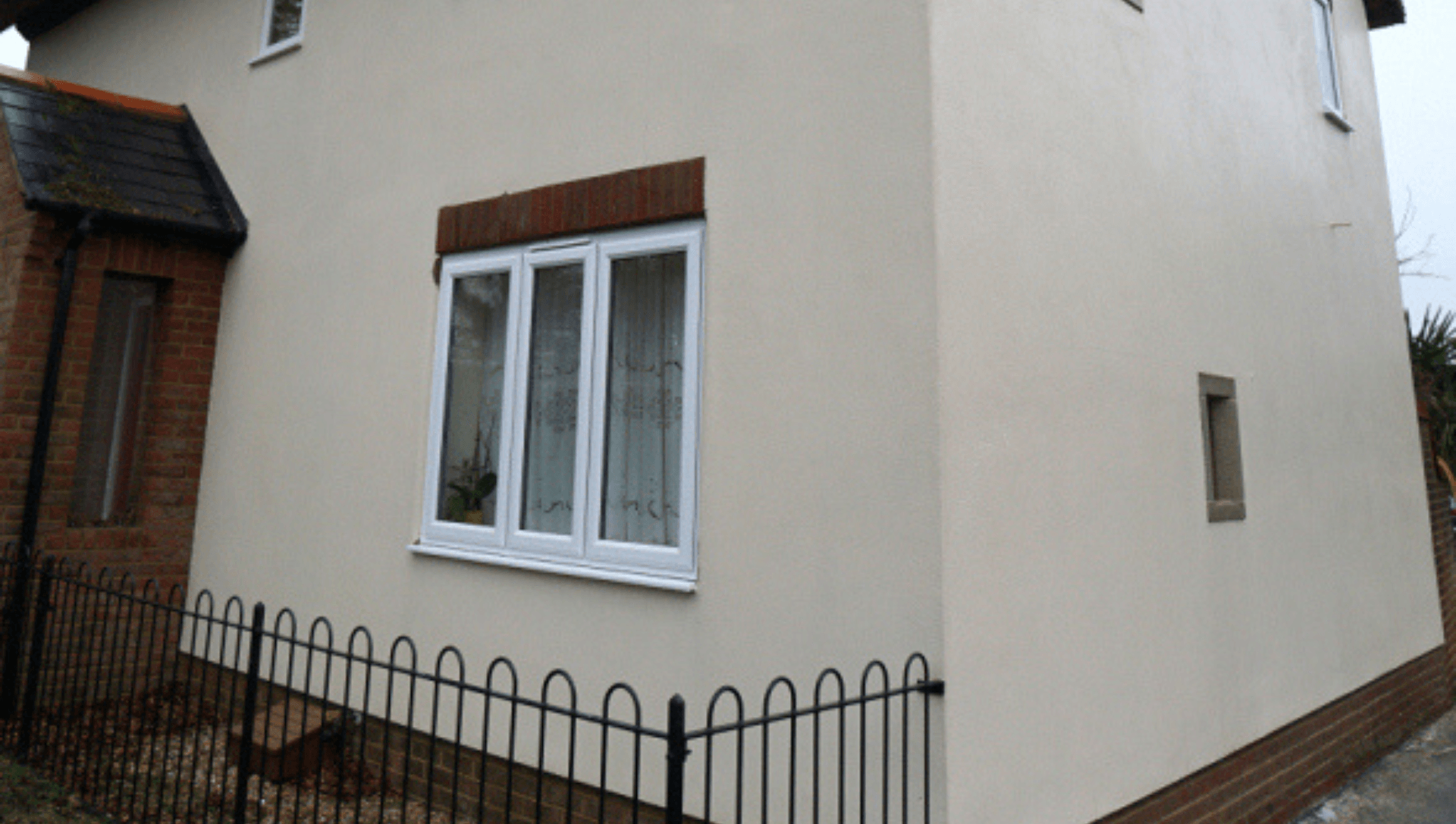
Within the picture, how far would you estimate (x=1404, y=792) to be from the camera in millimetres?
5898

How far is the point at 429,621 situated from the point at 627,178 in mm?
2674

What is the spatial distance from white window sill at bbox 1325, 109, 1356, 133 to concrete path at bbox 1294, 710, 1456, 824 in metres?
5.01

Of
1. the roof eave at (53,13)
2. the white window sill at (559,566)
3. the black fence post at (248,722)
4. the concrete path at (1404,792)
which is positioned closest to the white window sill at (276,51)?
the roof eave at (53,13)

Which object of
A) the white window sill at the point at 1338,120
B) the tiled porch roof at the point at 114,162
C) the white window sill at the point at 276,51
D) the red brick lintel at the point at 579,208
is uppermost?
the white window sill at the point at 276,51

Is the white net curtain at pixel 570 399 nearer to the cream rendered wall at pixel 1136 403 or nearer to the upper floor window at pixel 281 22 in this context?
the cream rendered wall at pixel 1136 403

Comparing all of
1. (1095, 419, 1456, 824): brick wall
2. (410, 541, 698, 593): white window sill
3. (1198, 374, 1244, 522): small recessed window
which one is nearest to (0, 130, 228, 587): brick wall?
(410, 541, 698, 593): white window sill

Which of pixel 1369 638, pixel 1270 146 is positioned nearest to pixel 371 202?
pixel 1270 146

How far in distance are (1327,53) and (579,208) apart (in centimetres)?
718

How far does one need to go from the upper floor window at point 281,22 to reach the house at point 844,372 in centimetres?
7

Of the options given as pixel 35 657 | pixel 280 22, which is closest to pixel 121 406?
pixel 35 657

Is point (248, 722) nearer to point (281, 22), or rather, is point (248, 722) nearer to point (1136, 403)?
point (1136, 403)

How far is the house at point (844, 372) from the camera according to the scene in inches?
143

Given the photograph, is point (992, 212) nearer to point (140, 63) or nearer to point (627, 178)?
point (627, 178)

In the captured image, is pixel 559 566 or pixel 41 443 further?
pixel 41 443
